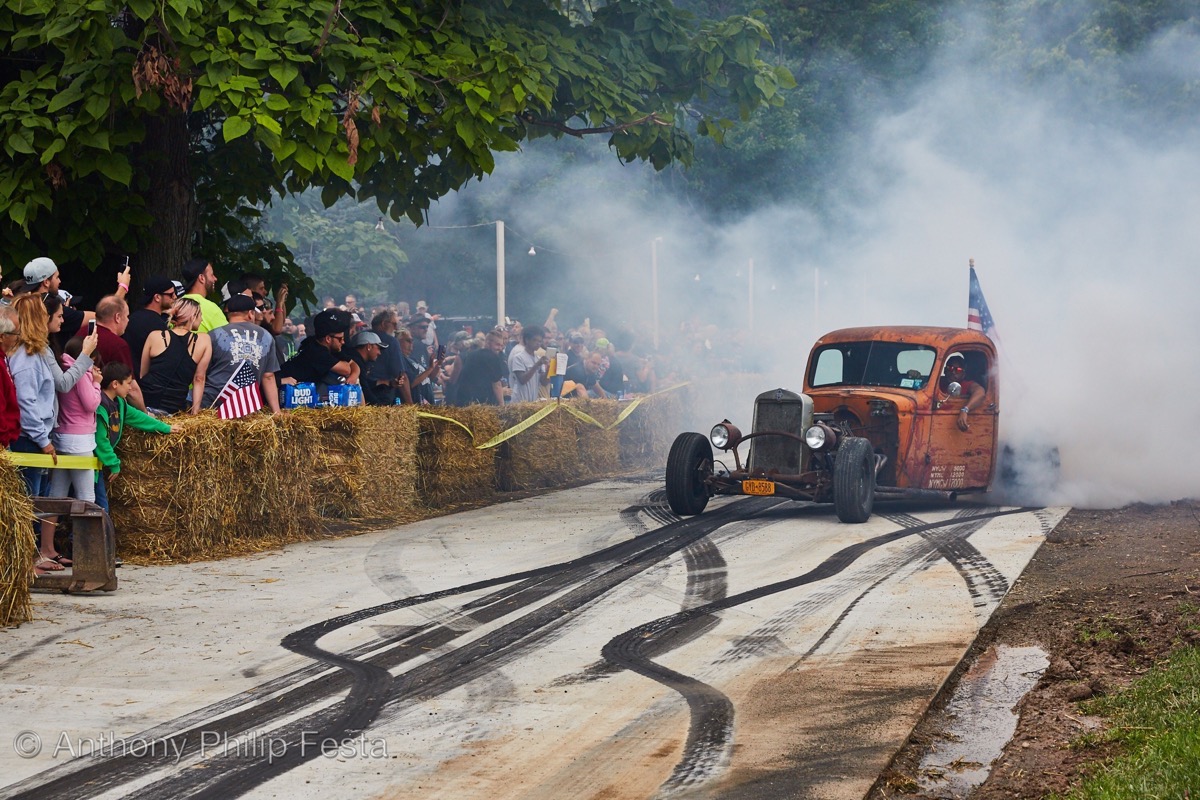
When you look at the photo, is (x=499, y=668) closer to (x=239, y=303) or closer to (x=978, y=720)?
(x=978, y=720)

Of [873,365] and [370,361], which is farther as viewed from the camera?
[873,365]

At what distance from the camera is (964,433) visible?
14008 mm

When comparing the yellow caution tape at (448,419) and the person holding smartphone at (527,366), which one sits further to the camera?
the person holding smartphone at (527,366)

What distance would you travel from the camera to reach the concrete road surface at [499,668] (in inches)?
204

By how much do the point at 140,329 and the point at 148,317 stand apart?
0.37 feet

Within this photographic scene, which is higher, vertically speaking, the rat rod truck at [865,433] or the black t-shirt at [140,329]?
the black t-shirt at [140,329]

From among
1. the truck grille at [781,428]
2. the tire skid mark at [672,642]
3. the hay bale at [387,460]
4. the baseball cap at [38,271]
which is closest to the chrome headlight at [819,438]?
the truck grille at [781,428]

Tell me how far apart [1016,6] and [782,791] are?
27.2 m

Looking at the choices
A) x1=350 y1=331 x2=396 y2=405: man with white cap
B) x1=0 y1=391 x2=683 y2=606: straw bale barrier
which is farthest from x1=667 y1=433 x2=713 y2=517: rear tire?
x1=350 y1=331 x2=396 y2=405: man with white cap

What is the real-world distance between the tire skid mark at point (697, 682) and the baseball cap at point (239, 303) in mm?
4871

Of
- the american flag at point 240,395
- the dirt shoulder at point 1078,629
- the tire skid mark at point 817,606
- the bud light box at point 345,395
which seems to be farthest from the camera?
the bud light box at point 345,395

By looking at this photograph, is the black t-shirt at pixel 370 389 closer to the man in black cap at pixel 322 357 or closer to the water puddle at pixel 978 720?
the man in black cap at pixel 322 357

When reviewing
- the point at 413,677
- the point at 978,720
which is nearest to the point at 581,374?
the point at 413,677

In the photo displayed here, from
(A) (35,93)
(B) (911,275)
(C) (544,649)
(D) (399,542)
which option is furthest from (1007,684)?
(B) (911,275)
